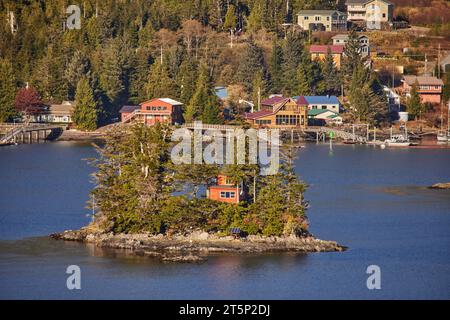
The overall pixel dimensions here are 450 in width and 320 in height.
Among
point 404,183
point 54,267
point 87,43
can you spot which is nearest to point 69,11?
point 87,43

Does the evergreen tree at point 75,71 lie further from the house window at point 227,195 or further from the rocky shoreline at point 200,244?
the rocky shoreline at point 200,244

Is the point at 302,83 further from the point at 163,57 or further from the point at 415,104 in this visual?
the point at 163,57

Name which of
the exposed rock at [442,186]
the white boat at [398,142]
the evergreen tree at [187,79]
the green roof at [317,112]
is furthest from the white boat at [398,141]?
the exposed rock at [442,186]

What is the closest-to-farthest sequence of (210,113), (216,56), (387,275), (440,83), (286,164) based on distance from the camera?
1. (387,275)
2. (286,164)
3. (210,113)
4. (440,83)
5. (216,56)

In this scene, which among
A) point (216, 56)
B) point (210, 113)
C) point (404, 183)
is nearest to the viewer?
point (404, 183)

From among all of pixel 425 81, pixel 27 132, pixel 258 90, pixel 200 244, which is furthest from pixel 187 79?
pixel 200 244

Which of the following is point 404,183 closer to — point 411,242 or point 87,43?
point 411,242

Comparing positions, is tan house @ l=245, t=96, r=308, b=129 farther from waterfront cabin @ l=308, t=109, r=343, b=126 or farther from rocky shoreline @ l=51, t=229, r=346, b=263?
rocky shoreline @ l=51, t=229, r=346, b=263
